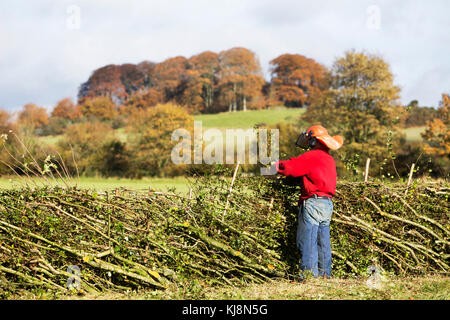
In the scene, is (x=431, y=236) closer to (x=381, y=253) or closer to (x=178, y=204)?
A: (x=381, y=253)

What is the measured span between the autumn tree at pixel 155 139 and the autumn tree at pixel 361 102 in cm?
1418

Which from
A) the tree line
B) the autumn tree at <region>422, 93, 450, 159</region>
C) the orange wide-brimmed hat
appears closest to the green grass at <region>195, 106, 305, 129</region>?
the tree line

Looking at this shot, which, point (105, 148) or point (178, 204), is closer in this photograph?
point (178, 204)

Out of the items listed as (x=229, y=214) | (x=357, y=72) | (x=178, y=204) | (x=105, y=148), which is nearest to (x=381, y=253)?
(x=229, y=214)

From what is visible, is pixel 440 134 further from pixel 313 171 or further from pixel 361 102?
pixel 313 171

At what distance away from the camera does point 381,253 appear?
19.9 ft

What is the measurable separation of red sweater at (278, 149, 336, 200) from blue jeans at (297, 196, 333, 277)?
131 mm

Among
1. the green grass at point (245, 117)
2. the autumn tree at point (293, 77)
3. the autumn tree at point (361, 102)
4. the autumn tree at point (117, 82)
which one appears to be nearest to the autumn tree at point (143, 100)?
the autumn tree at point (117, 82)

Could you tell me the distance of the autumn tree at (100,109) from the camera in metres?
64.4

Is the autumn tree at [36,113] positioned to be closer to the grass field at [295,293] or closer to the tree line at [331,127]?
the tree line at [331,127]

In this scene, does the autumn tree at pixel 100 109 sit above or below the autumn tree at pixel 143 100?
below

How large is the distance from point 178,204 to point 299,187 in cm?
184

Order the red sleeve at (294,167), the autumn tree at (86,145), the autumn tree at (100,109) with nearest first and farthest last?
the red sleeve at (294,167) → the autumn tree at (86,145) → the autumn tree at (100,109)
